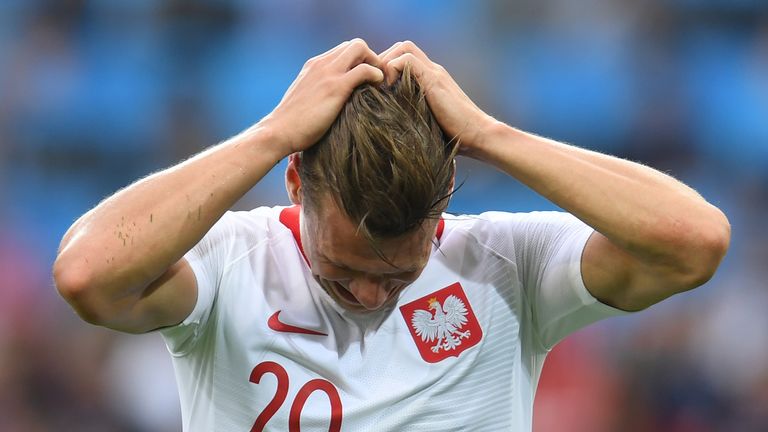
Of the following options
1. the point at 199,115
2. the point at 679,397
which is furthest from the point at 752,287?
the point at 199,115

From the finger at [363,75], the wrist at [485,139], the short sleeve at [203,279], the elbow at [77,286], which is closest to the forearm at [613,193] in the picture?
the wrist at [485,139]

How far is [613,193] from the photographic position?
2.11 metres

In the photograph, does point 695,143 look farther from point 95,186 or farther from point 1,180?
point 1,180

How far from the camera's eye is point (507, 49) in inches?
249

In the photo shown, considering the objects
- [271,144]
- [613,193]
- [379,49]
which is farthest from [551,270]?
[379,49]

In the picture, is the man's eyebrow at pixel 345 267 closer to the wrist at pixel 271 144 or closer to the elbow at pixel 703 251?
the wrist at pixel 271 144

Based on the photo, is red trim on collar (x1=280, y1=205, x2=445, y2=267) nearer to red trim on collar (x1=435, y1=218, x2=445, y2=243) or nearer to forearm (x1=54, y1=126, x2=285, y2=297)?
red trim on collar (x1=435, y1=218, x2=445, y2=243)

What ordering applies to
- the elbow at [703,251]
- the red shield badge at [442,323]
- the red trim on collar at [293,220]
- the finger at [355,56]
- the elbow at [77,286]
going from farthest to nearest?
the red trim on collar at [293,220] < the red shield badge at [442,323] < the finger at [355,56] < the elbow at [703,251] < the elbow at [77,286]

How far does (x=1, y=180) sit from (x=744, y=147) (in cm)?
429

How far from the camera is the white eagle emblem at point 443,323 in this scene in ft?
7.59

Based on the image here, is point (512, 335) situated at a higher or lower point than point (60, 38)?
lower

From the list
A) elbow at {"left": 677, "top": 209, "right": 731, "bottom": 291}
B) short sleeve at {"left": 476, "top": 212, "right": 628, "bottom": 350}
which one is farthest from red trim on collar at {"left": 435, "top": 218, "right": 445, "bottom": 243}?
elbow at {"left": 677, "top": 209, "right": 731, "bottom": 291}

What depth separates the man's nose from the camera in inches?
85.1

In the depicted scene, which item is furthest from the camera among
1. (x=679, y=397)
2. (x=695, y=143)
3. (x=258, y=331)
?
(x=695, y=143)
